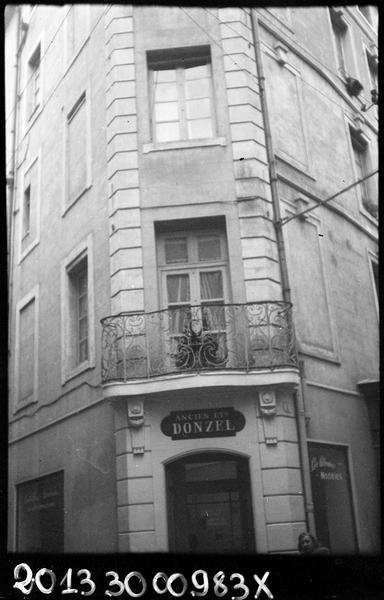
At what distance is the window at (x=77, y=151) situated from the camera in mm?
12469

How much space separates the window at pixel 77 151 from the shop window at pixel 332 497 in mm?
6079

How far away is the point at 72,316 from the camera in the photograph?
12.1 meters

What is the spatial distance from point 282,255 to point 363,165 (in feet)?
14.8

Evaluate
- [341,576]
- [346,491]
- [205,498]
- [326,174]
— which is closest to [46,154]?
[326,174]

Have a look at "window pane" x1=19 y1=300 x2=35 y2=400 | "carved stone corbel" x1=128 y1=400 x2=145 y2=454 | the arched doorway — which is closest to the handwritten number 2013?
the arched doorway

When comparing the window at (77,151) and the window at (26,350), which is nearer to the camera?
the window at (77,151)

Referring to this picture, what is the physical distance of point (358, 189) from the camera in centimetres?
1385

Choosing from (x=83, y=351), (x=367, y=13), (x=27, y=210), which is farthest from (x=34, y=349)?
(x=367, y=13)

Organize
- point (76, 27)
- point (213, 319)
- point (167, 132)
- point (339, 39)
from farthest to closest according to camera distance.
A: 1. point (339, 39)
2. point (76, 27)
3. point (167, 132)
4. point (213, 319)

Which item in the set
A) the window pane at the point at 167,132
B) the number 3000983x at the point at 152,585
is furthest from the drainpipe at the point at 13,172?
the number 3000983x at the point at 152,585

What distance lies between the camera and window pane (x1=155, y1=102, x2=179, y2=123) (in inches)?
461

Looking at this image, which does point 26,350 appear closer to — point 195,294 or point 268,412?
point 195,294

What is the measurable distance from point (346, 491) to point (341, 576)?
2.58 m

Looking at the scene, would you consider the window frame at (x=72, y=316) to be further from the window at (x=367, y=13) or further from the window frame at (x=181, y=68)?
the window at (x=367, y=13)
